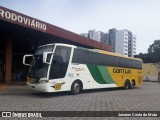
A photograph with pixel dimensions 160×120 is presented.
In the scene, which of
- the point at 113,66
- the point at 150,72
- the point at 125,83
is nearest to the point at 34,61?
the point at 113,66

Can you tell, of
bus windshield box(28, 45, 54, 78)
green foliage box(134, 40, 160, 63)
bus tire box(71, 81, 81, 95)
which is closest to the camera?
bus windshield box(28, 45, 54, 78)

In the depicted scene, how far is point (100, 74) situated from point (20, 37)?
12.1 m

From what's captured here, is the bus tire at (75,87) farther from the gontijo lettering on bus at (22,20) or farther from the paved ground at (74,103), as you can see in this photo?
the gontijo lettering on bus at (22,20)

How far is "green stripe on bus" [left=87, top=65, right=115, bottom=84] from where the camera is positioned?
59.5ft

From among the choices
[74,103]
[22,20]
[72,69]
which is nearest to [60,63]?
[72,69]

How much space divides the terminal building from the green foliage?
2152 inches

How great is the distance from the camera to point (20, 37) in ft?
88.8

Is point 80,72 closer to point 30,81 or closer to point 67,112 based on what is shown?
point 30,81

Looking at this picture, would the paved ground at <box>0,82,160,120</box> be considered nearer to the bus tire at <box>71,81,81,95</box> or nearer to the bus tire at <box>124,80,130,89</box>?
the bus tire at <box>71,81,81,95</box>

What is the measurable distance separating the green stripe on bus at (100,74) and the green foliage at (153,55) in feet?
224

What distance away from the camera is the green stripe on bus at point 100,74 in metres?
18.1

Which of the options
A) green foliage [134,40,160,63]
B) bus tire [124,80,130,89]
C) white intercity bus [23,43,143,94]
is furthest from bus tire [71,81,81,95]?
green foliage [134,40,160,63]

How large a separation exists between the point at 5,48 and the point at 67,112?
695 inches

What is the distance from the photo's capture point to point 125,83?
2298 centimetres
